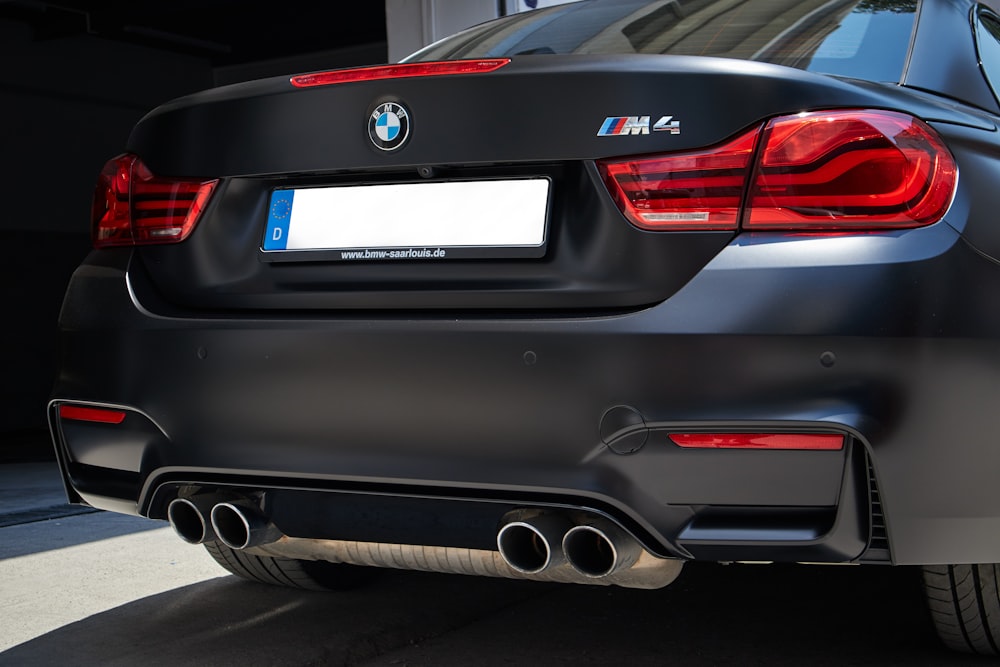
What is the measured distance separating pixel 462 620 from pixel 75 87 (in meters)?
12.7

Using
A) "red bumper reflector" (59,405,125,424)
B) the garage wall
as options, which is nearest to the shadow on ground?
"red bumper reflector" (59,405,125,424)

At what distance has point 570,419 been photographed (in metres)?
2.09

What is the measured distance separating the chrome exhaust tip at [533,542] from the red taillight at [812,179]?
19.9 inches

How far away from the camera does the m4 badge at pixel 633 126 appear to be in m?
2.11

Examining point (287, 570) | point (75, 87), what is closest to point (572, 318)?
point (287, 570)

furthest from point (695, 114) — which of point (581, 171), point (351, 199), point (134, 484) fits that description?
point (134, 484)

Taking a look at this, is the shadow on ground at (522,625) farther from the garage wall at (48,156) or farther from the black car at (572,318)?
the garage wall at (48,156)

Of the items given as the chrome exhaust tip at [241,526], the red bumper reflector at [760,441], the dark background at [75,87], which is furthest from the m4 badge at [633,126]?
the dark background at [75,87]

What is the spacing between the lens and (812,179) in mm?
2061

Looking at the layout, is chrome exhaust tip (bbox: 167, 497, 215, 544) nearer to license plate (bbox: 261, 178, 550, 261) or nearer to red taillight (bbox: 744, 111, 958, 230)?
license plate (bbox: 261, 178, 550, 261)

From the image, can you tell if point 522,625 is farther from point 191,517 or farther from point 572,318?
→ point 572,318

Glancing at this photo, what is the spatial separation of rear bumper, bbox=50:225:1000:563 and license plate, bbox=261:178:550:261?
0.12 m

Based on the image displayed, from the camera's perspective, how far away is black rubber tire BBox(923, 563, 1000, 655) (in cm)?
243

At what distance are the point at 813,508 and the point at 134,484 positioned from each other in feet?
4.08
